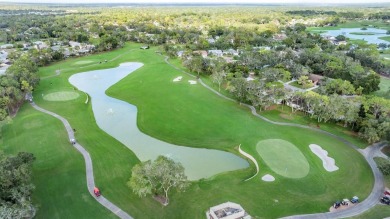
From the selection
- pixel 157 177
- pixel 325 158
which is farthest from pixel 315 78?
pixel 157 177

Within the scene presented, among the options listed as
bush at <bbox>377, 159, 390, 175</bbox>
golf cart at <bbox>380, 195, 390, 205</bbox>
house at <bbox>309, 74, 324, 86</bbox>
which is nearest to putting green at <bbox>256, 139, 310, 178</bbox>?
bush at <bbox>377, 159, 390, 175</bbox>

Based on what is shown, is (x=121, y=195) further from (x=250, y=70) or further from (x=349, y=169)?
(x=250, y=70)

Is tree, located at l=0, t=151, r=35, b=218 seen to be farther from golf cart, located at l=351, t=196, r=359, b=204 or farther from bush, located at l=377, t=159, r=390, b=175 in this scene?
bush, located at l=377, t=159, r=390, b=175

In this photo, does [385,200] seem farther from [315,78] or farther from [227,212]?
[315,78]

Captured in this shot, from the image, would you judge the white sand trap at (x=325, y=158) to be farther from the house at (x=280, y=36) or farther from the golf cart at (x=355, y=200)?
the house at (x=280, y=36)

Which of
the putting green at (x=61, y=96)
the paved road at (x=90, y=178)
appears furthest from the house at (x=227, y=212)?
the putting green at (x=61, y=96)

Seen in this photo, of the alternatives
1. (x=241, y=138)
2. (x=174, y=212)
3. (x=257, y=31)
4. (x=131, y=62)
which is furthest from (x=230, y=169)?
(x=257, y=31)
